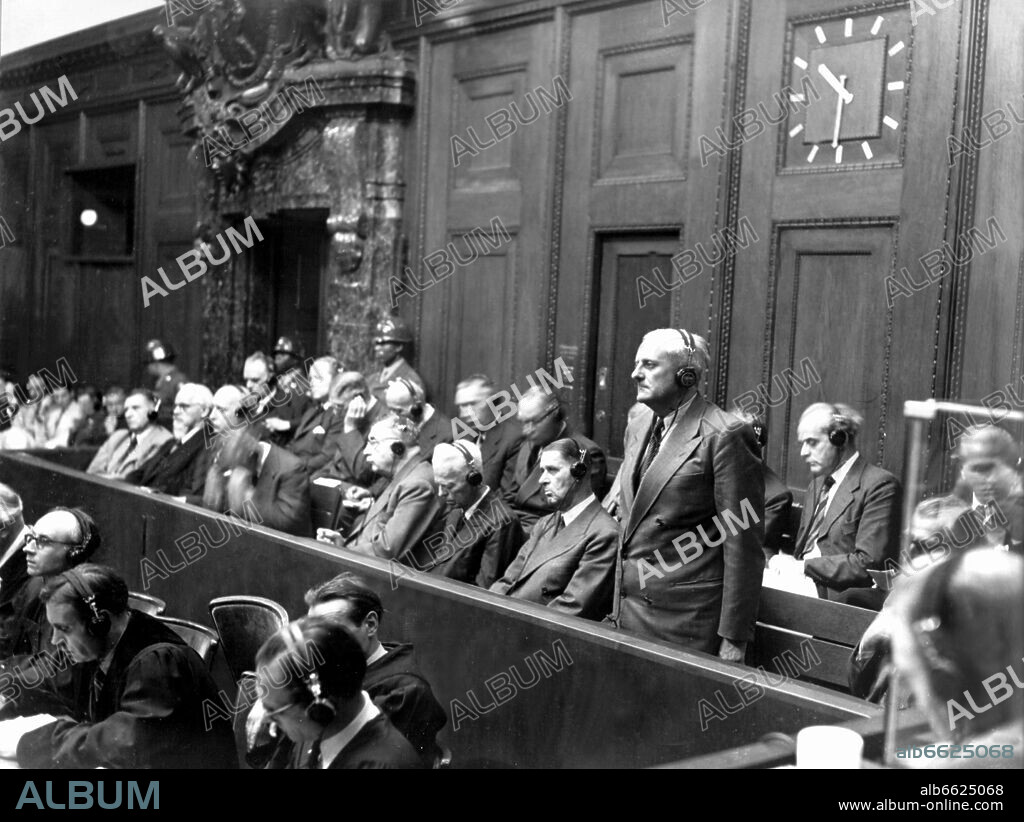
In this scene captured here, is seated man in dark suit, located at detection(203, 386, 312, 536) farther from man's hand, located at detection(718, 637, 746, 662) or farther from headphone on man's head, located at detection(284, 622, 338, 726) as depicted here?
headphone on man's head, located at detection(284, 622, 338, 726)

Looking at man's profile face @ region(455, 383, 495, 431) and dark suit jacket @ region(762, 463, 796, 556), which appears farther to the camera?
man's profile face @ region(455, 383, 495, 431)

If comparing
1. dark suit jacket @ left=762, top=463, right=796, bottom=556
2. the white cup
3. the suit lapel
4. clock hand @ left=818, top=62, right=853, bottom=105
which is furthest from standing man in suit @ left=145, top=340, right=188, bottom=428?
the white cup

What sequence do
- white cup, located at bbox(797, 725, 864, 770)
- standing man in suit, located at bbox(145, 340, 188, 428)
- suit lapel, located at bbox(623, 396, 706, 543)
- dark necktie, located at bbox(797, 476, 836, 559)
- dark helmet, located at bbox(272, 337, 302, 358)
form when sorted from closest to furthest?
white cup, located at bbox(797, 725, 864, 770) < suit lapel, located at bbox(623, 396, 706, 543) < dark necktie, located at bbox(797, 476, 836, 559) < dark helmet, located at bbox(272, 337, 302, 358) < standing man in suit, located at bbox(145, 340, 188, 428)

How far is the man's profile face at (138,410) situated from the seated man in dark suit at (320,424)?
0.96m

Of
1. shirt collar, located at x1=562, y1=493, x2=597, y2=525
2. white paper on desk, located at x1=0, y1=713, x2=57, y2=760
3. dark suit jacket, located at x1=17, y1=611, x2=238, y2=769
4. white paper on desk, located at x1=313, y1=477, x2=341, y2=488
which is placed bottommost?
white paper on desk, located at x1=0, y1=713, x2=57, y2=760

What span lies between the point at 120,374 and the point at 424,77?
5.32m

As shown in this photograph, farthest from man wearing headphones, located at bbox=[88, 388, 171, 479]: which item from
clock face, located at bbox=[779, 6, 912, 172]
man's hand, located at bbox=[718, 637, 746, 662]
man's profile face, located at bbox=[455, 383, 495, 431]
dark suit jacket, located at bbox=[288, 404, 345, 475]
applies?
man's hand, located at bbox=[718, 637, 746, 662]

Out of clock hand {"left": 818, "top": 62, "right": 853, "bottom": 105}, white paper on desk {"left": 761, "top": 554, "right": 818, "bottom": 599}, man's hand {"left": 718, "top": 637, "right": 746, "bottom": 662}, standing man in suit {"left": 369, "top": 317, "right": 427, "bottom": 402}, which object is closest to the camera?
man's hand {"left": 718, "top": 637, "right": 746, "bottom": 662}

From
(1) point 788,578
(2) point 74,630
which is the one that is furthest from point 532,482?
(2) point 74,630

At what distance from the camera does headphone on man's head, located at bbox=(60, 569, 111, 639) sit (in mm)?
3398

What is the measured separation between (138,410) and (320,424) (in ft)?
3.95

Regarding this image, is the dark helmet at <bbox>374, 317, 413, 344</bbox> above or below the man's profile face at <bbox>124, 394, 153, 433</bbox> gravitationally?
above

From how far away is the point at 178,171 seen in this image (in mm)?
11781

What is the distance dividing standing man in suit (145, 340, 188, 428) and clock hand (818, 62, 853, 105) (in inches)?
232
